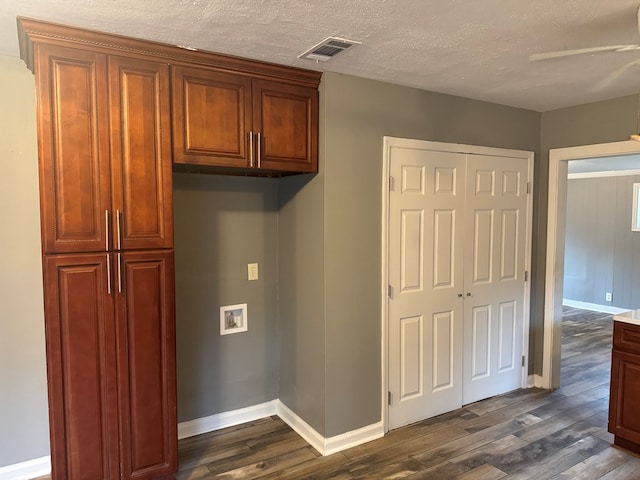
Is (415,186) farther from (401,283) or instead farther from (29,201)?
(29,201)

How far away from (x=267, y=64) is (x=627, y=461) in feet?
11.0

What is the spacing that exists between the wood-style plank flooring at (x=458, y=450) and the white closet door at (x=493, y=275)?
0.76 feet

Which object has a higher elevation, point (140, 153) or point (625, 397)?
point (140, 153)

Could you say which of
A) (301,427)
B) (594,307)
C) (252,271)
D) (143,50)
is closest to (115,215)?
(143,50)

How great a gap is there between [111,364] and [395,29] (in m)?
2.18

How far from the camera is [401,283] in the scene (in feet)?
10.2

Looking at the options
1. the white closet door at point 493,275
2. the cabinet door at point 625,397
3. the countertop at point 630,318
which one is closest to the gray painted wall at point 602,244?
the white closet door at point 493,275

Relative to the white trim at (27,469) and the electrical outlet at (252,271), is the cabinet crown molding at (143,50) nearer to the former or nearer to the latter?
the electrical outlet at (252,271)

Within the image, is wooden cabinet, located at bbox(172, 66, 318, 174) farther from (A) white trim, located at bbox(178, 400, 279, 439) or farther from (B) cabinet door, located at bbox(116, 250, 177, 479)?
(A) white trim, located at bbox(178, 400, 279, 439)

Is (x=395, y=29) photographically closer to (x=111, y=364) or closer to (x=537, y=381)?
(x=111, y=364)

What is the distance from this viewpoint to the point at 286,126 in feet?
8.82

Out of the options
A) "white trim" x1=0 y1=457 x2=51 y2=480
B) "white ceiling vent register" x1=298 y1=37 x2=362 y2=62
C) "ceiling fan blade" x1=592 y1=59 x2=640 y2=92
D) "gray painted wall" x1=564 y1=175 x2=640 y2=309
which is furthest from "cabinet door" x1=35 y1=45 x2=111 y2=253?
"gray painted wall" x1=564 y1=175 x2=640 y2=309

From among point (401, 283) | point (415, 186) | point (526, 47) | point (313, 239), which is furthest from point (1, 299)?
point (526, 47)

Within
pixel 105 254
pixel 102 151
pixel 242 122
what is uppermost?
pixel 242 122
